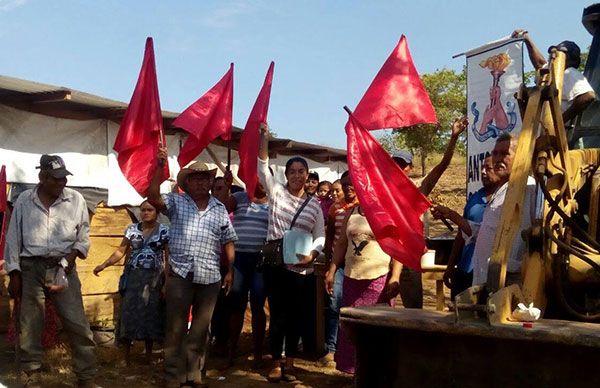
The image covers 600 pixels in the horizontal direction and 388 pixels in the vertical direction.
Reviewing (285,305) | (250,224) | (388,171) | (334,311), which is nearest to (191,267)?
(285,305)

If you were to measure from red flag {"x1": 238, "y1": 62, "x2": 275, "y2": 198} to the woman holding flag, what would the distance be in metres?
0.20

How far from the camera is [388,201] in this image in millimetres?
4141

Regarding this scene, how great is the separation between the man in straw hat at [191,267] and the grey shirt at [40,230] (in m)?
0.78

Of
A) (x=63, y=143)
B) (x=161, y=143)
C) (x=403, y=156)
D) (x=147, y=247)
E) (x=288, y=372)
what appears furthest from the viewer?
(x=63, y=143)

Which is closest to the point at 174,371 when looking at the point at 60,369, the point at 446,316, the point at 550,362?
the point at 60,369

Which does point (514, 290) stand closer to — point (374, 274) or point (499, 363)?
point (499, 363)

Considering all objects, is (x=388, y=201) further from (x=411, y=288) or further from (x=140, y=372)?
(x=140, y=372)

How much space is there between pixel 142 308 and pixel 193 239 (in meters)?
1.63

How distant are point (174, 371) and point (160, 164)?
1.71 meters

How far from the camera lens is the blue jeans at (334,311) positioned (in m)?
6.64

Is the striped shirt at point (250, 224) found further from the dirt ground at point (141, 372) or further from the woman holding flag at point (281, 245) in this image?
the dirt ground at point (141, 372)

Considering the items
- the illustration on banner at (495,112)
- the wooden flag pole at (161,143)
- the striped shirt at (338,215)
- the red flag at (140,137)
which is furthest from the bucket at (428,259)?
the red flag at (140,137)

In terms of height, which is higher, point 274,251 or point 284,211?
point 284,211

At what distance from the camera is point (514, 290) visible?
3113 mm
